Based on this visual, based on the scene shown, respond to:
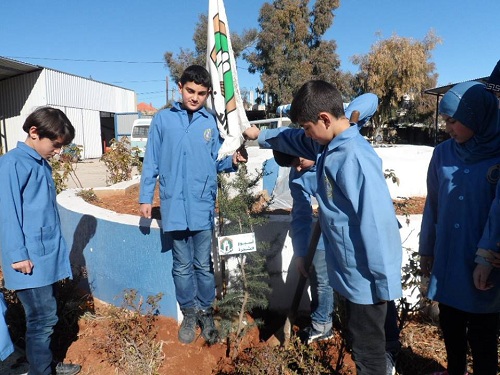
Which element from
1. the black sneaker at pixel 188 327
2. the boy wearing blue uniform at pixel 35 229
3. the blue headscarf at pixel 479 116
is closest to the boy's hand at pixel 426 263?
the blue headscarf at pixel 479 116

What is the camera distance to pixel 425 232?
2.24 metres

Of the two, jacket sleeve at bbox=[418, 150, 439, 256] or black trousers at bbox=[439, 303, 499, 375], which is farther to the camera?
jacket sleeve at bbox=[418, 150, 439, 256]

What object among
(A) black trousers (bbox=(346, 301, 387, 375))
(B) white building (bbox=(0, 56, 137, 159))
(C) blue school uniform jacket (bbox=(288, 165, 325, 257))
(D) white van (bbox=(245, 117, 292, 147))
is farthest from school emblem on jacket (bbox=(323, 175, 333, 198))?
(B) white building (bbox=(0, 56, 137, 159))

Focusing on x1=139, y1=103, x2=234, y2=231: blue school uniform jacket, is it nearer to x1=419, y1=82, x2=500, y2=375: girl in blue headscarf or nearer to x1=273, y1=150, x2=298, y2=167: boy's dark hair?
x1=273, y1=150, x2=298, y2=167: boy's dark hair

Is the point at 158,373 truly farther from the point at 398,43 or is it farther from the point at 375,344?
the point at 398,43

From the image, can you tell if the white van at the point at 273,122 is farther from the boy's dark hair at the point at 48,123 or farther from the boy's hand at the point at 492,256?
the boy's hand at the point at 492,256

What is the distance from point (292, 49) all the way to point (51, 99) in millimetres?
15388

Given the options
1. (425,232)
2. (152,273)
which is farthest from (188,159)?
(425,232)

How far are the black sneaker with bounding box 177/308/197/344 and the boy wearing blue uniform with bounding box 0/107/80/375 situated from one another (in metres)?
0.81

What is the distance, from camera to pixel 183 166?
102 inches

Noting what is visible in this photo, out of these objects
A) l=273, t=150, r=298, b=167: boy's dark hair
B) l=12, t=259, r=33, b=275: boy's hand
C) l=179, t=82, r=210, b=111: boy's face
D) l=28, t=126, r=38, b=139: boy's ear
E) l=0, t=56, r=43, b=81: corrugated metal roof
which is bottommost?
l=12, t=259, r=33, b=275: boy's hand

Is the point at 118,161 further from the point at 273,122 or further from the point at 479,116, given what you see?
the point at 273,122

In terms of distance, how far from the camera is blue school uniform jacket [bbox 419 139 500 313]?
188 centimetres

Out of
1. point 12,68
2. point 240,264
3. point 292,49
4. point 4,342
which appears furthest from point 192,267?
point 292,49
